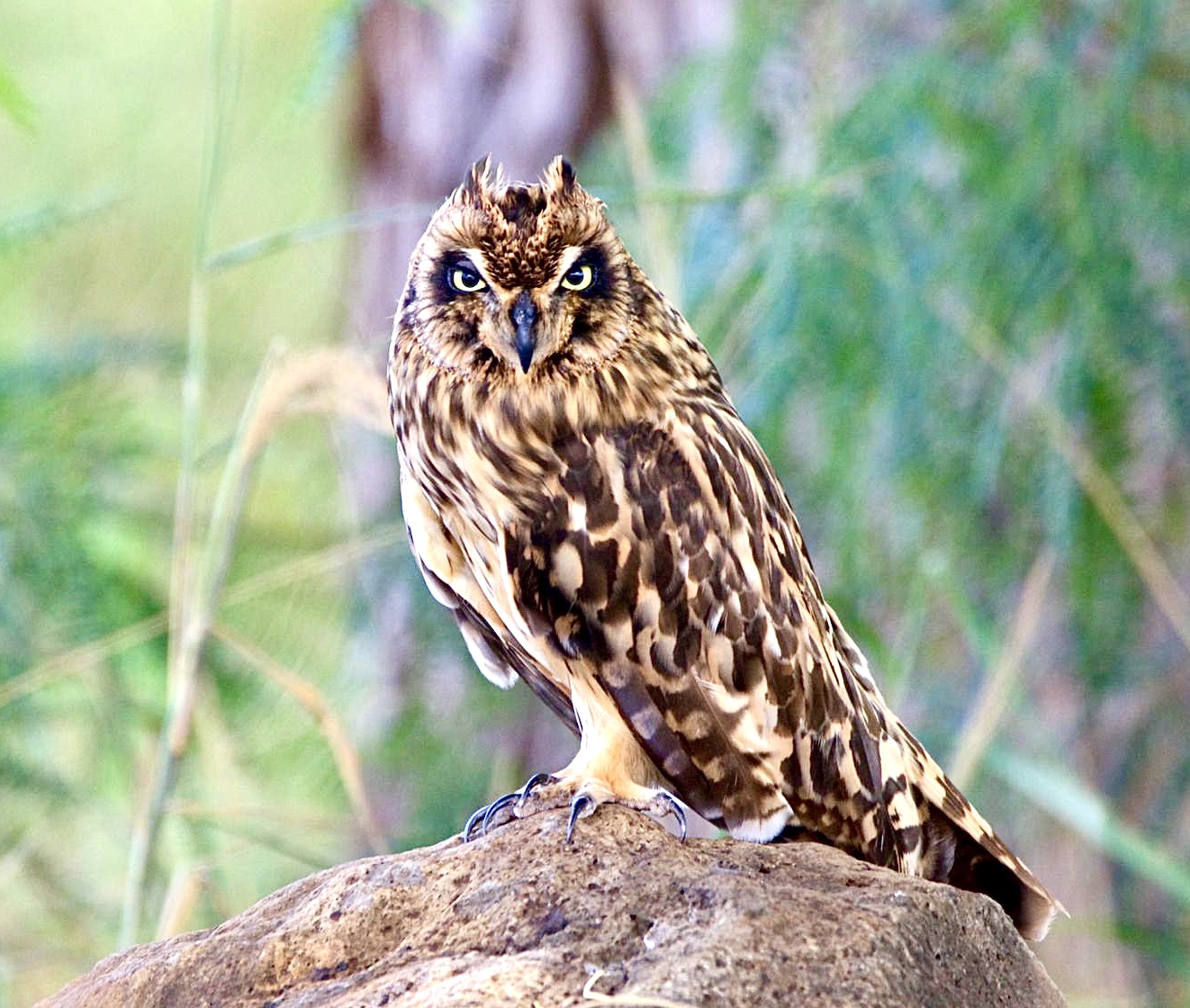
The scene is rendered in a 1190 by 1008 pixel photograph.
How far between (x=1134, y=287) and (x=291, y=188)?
3898 mm

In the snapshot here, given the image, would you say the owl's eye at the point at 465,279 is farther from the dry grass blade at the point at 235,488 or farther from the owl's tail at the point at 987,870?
the owl's tail at the point at 987,870

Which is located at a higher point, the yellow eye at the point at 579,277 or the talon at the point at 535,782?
the yellow eye at the point at 579,277

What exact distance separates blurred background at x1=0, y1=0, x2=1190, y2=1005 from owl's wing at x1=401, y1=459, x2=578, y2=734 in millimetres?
402

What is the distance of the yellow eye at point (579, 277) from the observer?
91.9 inches

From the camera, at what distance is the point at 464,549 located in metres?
2.52

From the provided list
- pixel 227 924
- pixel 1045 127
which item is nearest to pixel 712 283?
pixel 1045 127

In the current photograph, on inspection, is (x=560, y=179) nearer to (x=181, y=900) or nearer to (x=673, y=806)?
(x=673, y=806)

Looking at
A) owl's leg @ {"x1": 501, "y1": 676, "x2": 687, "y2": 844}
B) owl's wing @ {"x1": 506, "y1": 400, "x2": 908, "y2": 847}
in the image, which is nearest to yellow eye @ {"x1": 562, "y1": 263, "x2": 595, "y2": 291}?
owl's wing @ {"x1": 506, "y1": 400, "x2": 908, "y2": 847}

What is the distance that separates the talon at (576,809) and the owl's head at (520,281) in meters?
0.64

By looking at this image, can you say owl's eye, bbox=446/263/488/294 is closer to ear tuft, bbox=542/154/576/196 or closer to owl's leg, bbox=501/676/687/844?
ear tuft, bbox=542/154/576/196

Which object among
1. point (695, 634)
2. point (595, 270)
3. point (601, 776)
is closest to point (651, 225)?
point (595, 270)

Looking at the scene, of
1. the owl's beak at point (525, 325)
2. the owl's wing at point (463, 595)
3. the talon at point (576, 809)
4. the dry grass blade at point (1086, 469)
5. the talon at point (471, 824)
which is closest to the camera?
the talon at point (576, 809)

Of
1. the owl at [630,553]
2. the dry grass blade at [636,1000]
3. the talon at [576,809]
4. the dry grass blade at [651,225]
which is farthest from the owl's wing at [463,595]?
the dry grass blade at [636,1000]

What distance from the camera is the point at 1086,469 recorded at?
371 cm
